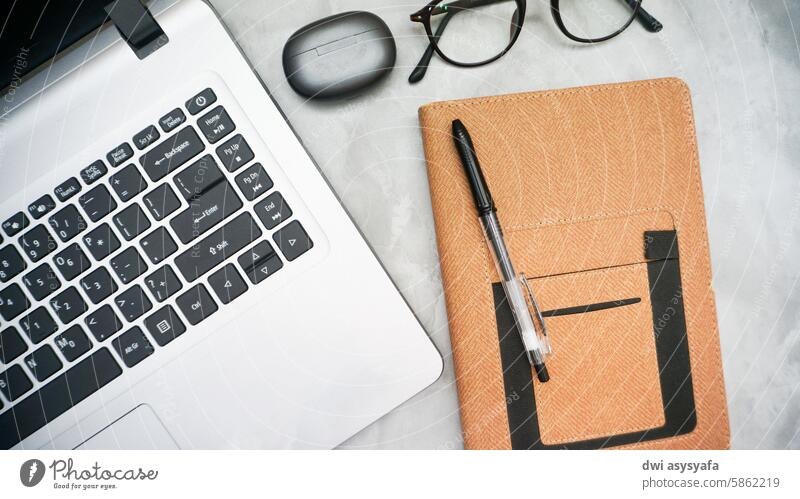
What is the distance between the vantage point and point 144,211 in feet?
1.02

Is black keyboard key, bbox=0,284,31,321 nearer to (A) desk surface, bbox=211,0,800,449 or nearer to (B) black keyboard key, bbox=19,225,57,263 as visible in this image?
(B) black keyboard key, bbox=19,225,57,263

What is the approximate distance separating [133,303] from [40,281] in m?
0.06

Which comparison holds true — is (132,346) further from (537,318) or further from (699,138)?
(699,138)

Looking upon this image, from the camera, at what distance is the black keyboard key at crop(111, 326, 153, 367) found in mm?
312

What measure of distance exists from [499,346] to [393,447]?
0.11 meters

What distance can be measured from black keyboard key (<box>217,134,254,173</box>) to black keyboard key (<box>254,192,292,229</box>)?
0.03m

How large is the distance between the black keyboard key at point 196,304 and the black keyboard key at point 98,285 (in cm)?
4

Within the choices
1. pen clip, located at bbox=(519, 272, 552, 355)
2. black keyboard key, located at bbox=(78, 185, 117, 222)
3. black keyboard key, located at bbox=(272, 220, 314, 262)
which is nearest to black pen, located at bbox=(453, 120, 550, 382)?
pen clip, located at bbox=(519, 272, 552, 355)

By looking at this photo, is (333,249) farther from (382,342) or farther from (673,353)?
(673,353)

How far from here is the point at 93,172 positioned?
1.04 ft

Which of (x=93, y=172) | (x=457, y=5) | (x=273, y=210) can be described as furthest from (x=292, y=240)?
(x=457, y=5)

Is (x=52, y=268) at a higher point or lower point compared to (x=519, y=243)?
higher
